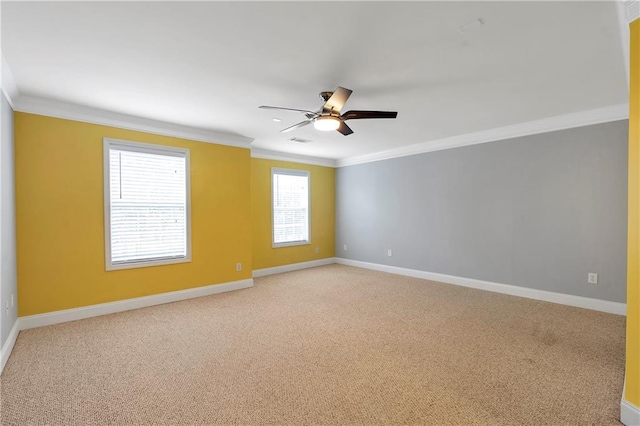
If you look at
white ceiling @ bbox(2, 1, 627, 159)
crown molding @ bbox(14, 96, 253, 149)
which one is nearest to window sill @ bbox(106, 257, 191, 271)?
crown molding @ bbox(14, 96, 253, 149)

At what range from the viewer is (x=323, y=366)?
246 cm

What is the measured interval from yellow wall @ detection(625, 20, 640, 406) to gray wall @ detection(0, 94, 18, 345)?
465cm

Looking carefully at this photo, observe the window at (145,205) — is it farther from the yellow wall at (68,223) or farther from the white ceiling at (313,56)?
the white ceiling at (313,56)

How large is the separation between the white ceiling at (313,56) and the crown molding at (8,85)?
56mm

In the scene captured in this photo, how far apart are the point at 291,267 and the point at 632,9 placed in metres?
5.84

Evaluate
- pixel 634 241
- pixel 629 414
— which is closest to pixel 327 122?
pixel 634 241

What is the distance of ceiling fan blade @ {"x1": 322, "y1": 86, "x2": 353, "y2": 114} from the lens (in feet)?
8.35

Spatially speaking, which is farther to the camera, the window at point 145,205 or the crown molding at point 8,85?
the window at point 145,205

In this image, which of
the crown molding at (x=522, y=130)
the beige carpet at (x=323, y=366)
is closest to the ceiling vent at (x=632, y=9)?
the beige carpet at (x=323, y=366)

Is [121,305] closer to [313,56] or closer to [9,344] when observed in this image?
[9,344]

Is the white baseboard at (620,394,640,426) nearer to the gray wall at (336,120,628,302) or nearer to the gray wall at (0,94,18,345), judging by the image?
the gray wall at (336,120,628,302)

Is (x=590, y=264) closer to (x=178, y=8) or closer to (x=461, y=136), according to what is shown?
(x=461, y=136)

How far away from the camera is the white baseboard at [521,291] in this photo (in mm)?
3670

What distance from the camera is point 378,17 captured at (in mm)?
1919
